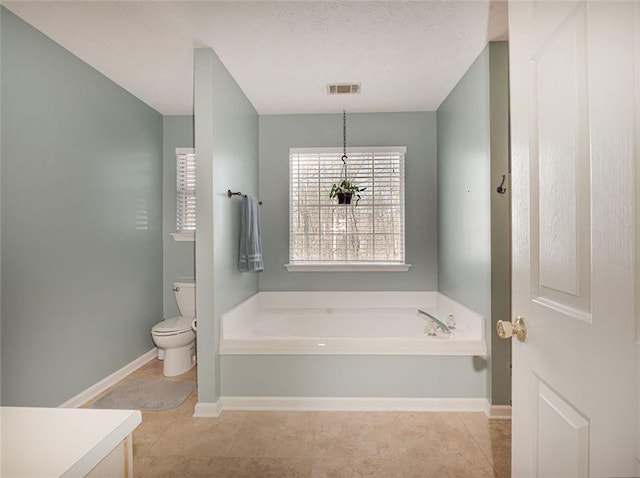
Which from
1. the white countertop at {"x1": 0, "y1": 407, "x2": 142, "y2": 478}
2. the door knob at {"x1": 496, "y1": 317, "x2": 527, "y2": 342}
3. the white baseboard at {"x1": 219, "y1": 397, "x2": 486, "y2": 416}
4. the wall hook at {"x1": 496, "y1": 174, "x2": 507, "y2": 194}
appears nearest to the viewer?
the white countertop at {"x1": 0, "y1": 407, "x2": 142, "y2": 478}

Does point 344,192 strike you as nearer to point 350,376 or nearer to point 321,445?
point 350,376

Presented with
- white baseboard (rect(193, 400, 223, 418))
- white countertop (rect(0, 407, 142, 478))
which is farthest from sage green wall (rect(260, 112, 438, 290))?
white countertop (rect(0, 407, 142, 478))

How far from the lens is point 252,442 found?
2160 mm

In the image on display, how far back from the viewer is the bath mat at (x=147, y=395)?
261cm

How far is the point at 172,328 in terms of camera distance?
3.13 m

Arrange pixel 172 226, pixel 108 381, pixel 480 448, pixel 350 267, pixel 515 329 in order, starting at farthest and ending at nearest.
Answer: pixel 172 226 < pixel 350 267 < pixel 108 381 < pixel 480 448 < pixel 515 329

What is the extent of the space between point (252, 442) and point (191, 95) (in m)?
2.86

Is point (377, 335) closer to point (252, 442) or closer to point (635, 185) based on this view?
point (252, 442)

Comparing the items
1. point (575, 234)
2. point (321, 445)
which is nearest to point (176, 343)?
point (321, 445)

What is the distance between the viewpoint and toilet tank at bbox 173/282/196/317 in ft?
11.5

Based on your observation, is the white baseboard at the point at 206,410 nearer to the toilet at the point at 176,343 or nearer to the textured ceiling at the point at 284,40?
the toilet at the point at 176,343

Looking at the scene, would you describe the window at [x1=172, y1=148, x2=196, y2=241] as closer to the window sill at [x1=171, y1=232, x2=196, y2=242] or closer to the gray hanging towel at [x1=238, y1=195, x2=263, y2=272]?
the window sill at [x1=171, y1=232, x2=196, y2=242]

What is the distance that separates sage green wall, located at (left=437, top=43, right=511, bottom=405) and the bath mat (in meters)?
2.23

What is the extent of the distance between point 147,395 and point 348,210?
238 cm
